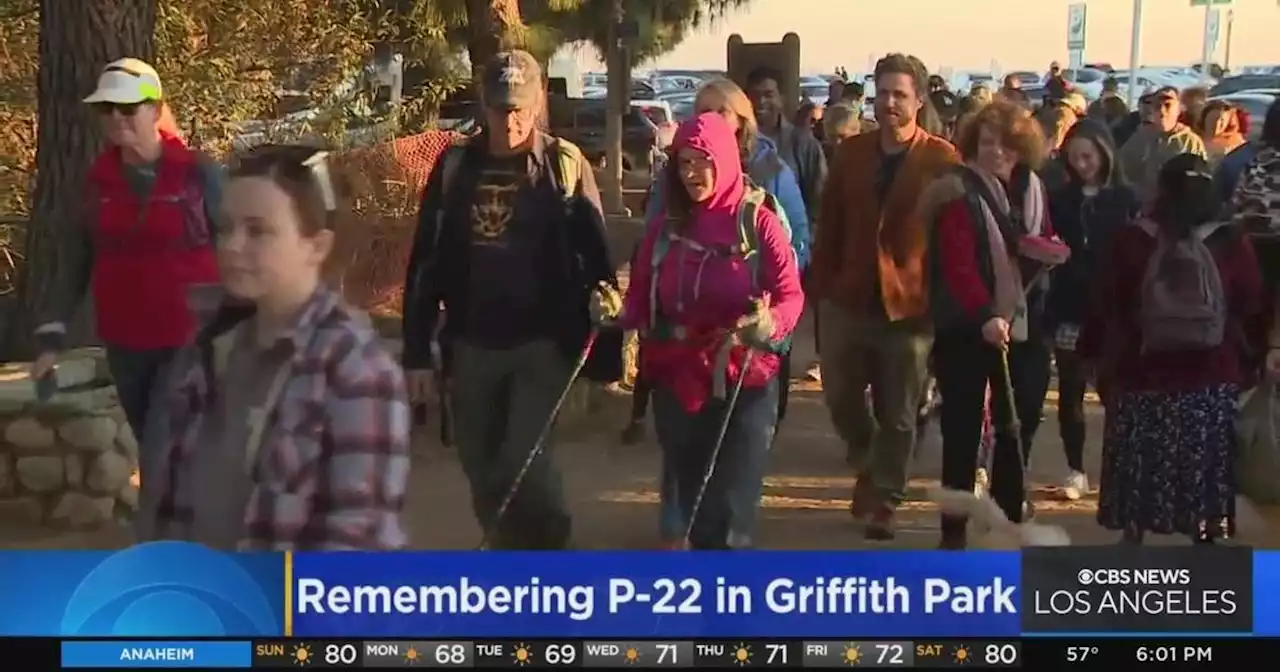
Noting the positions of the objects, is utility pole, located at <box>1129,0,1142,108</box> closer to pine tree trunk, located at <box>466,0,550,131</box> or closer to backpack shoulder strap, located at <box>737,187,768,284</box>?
backpack shoulder strap, located at <box>737,187,768,284</box>

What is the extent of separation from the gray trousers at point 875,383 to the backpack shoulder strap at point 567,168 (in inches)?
30.5

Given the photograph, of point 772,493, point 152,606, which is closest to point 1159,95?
point 772,493

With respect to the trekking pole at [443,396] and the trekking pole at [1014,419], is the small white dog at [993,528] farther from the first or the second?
the trekking pole at [443,396]

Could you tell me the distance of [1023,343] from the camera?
2885mm

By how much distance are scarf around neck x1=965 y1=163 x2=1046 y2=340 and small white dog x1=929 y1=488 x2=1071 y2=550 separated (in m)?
0.35

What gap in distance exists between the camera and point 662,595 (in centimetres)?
245

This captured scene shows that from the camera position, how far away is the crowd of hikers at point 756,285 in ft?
8.65

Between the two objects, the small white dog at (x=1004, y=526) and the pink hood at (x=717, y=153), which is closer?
the small white dog at (x=1004, y=526)

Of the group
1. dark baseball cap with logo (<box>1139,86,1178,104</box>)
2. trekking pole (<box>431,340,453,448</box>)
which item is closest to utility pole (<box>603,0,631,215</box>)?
trekking pole (<box>431,340,453,448</box>)

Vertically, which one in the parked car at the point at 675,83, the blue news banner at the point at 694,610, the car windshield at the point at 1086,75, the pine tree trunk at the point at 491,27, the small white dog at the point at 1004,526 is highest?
the pine tree trunk at the point at 491,27

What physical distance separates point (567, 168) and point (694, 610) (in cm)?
84

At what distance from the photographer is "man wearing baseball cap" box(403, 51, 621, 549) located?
8.69 feet

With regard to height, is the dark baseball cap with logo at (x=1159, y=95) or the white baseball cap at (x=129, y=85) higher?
the white baseball cap at (x=129, y=85)

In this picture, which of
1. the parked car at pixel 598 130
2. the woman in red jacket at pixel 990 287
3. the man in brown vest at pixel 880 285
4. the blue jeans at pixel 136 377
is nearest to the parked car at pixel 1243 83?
the woman in red jacket at pixel 990 287
